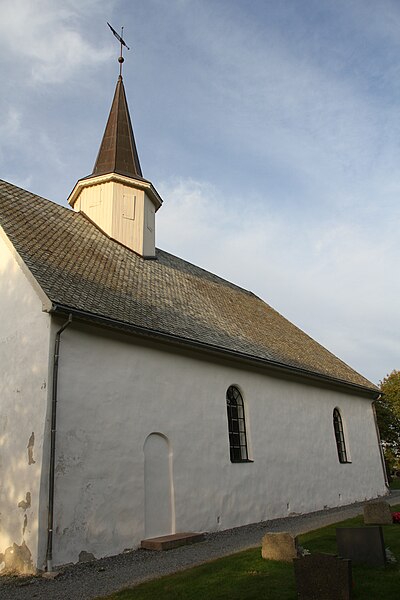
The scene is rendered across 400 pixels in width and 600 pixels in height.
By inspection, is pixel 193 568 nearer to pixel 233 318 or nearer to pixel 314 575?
pixel 314 575

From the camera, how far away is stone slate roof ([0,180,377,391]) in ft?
36.1

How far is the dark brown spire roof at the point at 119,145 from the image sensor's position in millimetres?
18094

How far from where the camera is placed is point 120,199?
17203 millimetres

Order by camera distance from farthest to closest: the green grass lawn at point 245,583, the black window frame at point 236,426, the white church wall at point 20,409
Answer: the black window frame at point 236,426 < the white church wall at point 20,409 < the green grass lawn at point 245,583

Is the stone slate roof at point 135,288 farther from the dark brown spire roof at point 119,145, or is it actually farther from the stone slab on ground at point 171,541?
the stone slab on ground at point 171,541

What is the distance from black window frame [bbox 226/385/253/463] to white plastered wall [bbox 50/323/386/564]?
21 centimetres

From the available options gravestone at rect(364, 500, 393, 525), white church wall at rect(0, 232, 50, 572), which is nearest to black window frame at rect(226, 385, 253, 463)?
gravestone at rect(364, 500, 393, 525)

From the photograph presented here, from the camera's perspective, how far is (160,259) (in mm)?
18016

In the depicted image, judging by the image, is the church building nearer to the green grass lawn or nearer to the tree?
the green grass lawn

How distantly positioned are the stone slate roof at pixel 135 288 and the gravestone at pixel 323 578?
19.5ft

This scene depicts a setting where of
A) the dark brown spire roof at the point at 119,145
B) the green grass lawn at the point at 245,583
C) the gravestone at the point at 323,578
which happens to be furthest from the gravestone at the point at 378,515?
the dark brown spire roof at the point at 119,145

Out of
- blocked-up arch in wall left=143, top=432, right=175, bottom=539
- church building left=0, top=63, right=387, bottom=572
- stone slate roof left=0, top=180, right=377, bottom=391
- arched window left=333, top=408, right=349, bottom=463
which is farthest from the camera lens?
arched window left=333, top=408, right=349, bottom=463

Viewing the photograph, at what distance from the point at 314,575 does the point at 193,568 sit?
2863mm

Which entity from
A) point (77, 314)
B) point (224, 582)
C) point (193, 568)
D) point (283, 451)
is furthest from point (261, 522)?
point (77, 314)
